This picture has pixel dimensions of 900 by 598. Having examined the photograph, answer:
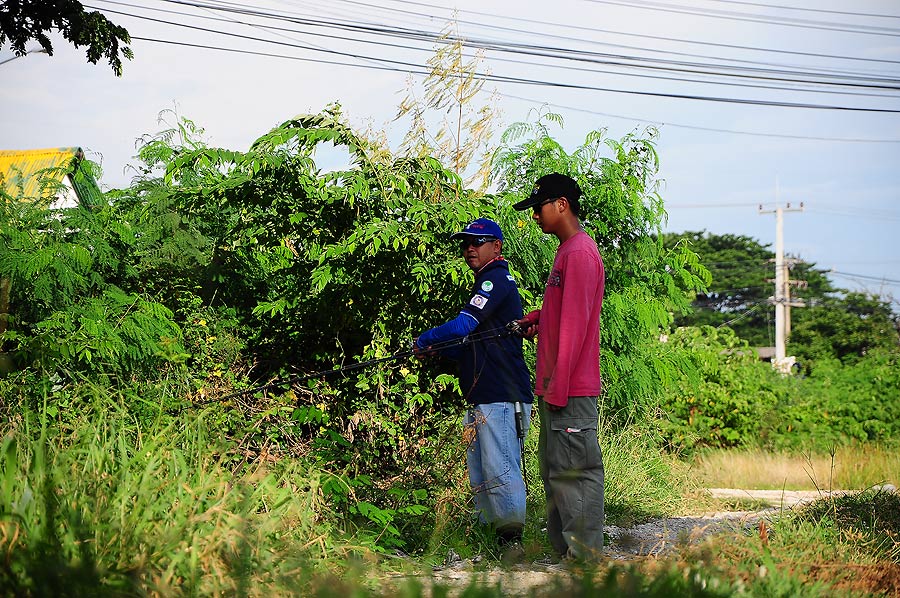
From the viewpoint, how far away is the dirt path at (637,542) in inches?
138

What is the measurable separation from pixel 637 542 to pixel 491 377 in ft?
4.04

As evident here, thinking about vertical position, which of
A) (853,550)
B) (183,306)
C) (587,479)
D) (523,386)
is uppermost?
(183,306)

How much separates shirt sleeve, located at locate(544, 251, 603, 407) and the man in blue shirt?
81 cm

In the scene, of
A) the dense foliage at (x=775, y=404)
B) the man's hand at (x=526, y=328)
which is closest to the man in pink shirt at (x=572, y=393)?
the man's hand at (x=526, y=328)

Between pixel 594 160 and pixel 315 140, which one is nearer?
pixel 315 140

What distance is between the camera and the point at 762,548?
12.5ft

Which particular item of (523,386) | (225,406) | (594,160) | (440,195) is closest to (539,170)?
(594,160)

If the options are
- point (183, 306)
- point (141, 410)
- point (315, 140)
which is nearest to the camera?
point (141, 410)

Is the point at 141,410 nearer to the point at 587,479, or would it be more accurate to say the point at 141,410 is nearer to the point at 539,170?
the point at 587,479

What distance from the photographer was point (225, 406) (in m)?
5.48

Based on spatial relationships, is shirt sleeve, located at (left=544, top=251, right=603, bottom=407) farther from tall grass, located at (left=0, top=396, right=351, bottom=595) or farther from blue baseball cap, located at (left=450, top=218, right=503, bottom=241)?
tall grass, located at (left=0, top=396, right=351, bottom=595)

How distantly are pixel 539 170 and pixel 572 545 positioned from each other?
14.6ft

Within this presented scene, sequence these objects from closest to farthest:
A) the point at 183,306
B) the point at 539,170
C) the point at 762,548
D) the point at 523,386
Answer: the point at 762,548 → the point at 523,386 → the point at 183,306 → the point at 539,170

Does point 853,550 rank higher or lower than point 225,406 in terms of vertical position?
lower
